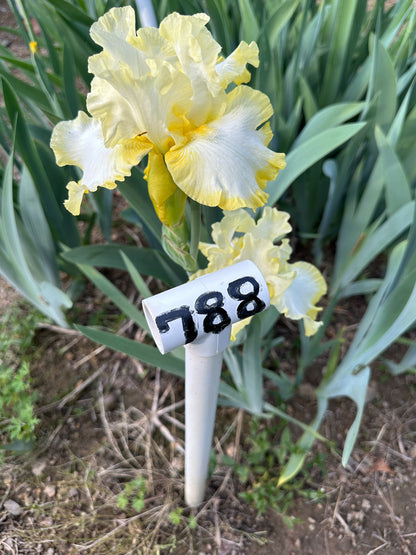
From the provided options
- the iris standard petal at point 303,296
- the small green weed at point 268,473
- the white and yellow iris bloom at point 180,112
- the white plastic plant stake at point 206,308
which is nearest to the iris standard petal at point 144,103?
the white and yellow iris bloom at point 180,112

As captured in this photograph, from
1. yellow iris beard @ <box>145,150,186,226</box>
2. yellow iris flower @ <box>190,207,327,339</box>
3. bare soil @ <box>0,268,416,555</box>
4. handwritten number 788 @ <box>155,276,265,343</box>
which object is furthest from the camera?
bare soil @ <box>0,268,416,555</box>

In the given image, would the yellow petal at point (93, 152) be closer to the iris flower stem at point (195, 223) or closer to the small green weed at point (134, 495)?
the iris flower stem at point (195, 223)

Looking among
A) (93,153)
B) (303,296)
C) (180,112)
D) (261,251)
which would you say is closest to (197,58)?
(180,112)

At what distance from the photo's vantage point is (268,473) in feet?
3.30

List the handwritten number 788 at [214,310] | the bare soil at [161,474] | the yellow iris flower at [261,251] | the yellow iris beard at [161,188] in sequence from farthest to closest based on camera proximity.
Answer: the bare soil at [161,474] → the yellow iris flower at [261,251] → the yellow iris beard at [161,188] → the handwritten number 788 at [214,310]

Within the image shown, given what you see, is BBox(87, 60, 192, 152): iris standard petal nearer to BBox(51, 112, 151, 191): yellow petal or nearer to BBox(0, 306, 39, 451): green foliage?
BBox(51, 112, 151, 191): yellow petal

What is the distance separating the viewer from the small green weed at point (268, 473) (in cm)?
96

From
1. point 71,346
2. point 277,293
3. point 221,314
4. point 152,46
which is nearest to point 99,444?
point 71,346

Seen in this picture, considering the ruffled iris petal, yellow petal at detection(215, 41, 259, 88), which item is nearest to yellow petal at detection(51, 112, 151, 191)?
the ruffled iris petal

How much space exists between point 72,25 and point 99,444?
42.7 inches

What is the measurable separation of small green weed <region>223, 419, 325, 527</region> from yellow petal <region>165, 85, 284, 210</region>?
72 centimetres

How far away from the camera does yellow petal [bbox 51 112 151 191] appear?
0.49 metres

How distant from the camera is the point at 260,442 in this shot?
1011mm

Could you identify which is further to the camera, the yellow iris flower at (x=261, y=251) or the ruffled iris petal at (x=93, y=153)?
the yellow iris flower at (x=261, y=251)
